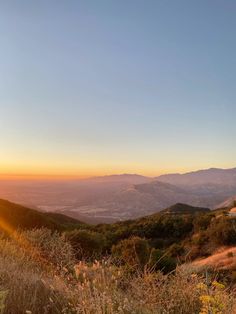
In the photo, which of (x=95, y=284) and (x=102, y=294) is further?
(x=95, y=284)

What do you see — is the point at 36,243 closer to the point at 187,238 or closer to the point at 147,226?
the point at 187,238

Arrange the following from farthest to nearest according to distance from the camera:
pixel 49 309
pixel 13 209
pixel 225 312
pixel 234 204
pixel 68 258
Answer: pixel 234 204, pixel 13 209, pixel 68 258, pixel 49 309, pixel 225 312

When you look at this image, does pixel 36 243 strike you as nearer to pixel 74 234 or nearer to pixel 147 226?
pixel 74 234

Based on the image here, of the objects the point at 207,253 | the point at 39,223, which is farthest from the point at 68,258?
the point at 207,253

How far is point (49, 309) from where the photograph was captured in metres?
5.23

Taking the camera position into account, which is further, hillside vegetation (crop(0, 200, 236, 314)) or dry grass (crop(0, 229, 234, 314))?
dry grass (crop(0, 229, 234, 314))

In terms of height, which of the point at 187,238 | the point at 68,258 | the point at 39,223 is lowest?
the point at 187,238

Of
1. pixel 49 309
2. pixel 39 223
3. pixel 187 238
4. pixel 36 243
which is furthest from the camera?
pixel 187 238

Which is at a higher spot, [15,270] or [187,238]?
[15,270]

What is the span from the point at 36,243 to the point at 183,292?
600 cm

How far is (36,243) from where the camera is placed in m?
10.7

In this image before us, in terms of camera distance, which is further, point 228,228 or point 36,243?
point 228,228

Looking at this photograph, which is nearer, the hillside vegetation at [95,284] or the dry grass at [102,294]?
the hillside vegetation at [95,284]

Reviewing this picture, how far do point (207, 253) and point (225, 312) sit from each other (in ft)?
113
